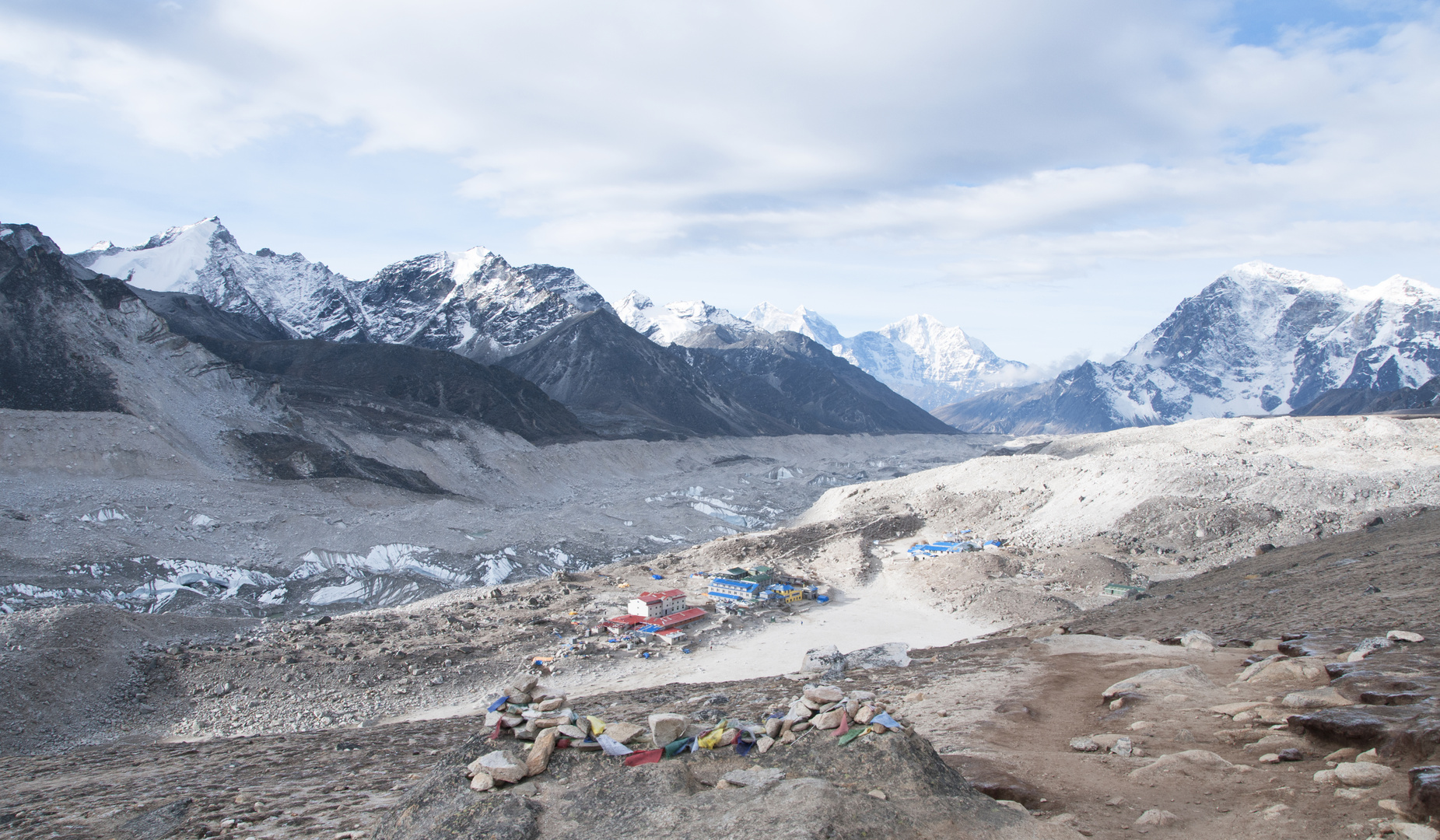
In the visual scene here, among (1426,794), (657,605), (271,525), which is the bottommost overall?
(657,605)

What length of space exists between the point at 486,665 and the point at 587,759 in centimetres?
1881

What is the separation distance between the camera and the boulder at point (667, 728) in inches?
383

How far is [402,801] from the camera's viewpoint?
8953 millimetres

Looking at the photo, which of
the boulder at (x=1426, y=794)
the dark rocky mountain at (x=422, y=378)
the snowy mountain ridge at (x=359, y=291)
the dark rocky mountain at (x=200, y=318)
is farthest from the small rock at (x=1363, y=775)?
the snowy mountain ridge at (x=359, y=291)

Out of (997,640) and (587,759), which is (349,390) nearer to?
(997,640)

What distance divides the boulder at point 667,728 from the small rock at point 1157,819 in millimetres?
4164

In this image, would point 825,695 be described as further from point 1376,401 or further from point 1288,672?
point 1376,401

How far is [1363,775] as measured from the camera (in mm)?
8086

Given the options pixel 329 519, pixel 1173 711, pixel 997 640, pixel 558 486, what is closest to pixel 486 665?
pixel 997 640

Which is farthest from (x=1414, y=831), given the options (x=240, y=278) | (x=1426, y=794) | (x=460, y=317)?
(x=240, y=278)

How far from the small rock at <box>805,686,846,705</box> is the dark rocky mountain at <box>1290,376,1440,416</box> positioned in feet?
463

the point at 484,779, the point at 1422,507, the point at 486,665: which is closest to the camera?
the point at 484,779

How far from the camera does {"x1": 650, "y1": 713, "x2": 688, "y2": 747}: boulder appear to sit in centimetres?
973

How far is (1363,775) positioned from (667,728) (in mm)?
7774
